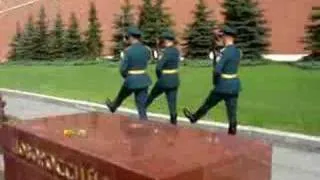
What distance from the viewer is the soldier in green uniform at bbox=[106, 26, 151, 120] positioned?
326 inches

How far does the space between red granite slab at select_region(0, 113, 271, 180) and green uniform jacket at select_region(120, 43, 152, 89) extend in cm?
436

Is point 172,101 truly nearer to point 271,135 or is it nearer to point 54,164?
point 271,135

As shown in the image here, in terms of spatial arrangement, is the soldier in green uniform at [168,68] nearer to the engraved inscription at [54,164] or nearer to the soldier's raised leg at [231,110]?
the soldier's raised leg at [231,110]

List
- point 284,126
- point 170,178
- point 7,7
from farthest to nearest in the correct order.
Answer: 1. point 7,7
2. point 284,126
3. point 170,178

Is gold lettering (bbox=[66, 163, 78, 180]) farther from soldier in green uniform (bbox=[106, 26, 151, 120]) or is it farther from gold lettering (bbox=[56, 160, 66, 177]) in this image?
soldier in green uniform (bbox=[106, 26, 151, 120])

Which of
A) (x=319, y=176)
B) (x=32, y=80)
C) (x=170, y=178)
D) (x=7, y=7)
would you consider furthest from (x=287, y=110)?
(x=7, y=7)

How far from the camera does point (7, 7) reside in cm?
3741

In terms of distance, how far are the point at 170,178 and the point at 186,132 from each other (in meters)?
1.00

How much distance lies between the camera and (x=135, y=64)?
841 cm

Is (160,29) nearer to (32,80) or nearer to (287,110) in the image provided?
(32,80)

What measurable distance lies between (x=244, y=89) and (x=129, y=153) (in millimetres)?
10103

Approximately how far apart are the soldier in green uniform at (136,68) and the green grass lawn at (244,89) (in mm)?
1351

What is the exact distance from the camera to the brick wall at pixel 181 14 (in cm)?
2141

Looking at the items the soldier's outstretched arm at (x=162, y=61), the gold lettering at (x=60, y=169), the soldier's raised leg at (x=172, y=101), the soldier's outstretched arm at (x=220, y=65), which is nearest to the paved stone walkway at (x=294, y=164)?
the soldier's outstretched arm at (x=220, y=65)
